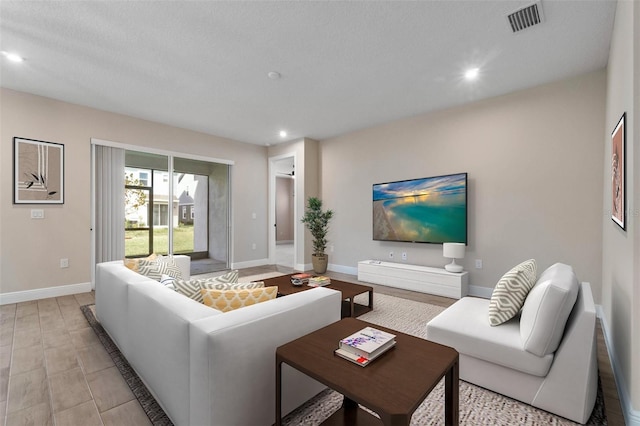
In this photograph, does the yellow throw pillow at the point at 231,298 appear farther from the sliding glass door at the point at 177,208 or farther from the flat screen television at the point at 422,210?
the sliding glass door at the point at 177,208

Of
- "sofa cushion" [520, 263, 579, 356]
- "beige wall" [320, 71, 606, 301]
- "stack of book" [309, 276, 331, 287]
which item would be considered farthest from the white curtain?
"sofa cushion" [520, 263, 579, 356]

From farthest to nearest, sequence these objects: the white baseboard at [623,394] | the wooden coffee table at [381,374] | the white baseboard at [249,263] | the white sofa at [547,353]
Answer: the white baseboard at [249,263] < the white sofa at [547,353] < the white baseboard at [623,394] < the wooden coffee table at [381,374]

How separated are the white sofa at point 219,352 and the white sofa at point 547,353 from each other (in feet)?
3.17

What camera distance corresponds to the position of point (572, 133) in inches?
129

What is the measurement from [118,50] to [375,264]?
4230mm

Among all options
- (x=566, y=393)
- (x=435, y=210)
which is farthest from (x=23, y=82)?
(x=566, y=393)

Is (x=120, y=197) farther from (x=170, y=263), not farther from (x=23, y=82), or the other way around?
(x=170, y=263)

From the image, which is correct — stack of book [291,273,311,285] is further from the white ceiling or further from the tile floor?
the white ceiling

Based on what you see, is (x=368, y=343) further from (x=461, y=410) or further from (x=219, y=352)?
(x=461, y=410)

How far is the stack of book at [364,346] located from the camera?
121 cm

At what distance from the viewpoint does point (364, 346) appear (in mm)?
1251

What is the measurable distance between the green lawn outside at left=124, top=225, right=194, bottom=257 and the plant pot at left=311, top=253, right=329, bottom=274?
2475 mm

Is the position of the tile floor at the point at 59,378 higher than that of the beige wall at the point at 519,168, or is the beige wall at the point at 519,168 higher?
the beige wall at the point at 519,168

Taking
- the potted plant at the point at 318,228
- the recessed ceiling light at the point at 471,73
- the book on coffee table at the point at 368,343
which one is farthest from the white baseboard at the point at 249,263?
the recessed ceiling light at the point at 471,73
